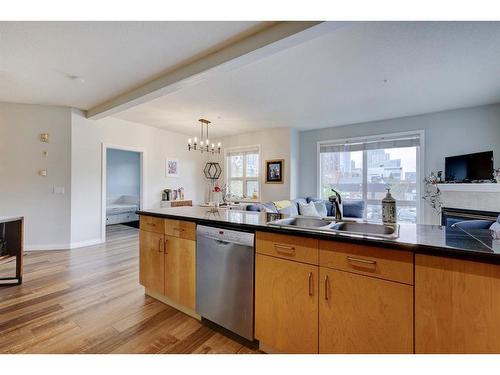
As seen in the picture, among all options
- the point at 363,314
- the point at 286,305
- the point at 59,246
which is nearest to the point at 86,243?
the point at 59,246

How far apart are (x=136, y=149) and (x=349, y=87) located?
4349 millimetres

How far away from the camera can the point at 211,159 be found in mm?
7047

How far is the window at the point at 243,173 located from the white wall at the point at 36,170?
3.63 meters

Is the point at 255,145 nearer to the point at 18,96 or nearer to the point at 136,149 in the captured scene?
the point at 136,149

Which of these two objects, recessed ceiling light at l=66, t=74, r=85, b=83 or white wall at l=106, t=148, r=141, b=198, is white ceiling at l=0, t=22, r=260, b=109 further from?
white wall at l=106, t=148, r=141, b=198

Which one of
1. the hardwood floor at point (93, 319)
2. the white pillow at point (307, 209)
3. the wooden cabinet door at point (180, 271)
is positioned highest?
the white pillow at point (307, 209)

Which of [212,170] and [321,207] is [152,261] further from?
[212,170]

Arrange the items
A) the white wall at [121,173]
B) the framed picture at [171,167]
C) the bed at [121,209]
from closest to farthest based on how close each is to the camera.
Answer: the framed picture at [171,167], the bed at [121,209], the white wall at [121,173]

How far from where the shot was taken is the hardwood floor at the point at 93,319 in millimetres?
Answer: 1687

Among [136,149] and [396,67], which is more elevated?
[396,67]

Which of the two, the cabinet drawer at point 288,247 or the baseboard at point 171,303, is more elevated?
the cabinet drawer at point 288,247

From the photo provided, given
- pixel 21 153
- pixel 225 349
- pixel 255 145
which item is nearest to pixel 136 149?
pixel 21 153

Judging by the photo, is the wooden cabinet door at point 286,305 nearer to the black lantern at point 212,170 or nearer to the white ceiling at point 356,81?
the white ceiling at point 356,81

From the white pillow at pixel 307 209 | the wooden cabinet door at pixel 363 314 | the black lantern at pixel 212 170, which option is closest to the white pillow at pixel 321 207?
the white pillow at pixel 307 209
